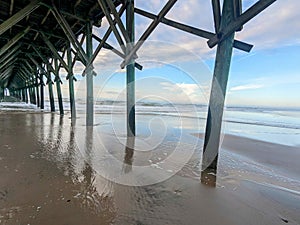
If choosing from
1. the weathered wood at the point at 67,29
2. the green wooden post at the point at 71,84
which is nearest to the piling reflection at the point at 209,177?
the weathered wood at the point at 67,29

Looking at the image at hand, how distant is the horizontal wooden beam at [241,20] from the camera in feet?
6.06

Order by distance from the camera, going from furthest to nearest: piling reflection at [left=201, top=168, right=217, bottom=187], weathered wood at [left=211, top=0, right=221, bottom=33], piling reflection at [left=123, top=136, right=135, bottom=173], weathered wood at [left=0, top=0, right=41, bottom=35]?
weathered wood at [left=0, top=0, right=41, bottom=35]
piling reflection at [left=123, top=136, right=135, bottom=173]
weathered wood at [left=211, top=0, right=221, bottom=33]
piling reflection at [left=201, top=168, right=217, bottom=187]

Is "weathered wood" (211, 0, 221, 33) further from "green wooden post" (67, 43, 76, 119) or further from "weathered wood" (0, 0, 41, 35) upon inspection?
"green wooden post" (67, 43, 76, 119)

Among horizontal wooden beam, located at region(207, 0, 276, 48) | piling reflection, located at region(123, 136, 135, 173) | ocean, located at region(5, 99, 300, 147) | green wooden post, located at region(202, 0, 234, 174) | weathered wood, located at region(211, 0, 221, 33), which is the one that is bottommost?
ocean, located at region(5, 99, 300, 147)

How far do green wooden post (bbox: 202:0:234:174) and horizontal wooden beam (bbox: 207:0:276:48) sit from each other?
2.3 inches

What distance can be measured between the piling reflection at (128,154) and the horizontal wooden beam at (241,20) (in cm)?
191

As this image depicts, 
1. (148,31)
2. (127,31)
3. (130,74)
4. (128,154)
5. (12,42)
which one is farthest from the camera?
(12,42)

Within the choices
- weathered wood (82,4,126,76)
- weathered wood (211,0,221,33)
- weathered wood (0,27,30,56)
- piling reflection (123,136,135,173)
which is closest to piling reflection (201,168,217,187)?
piling reflection (123,136,135,173)

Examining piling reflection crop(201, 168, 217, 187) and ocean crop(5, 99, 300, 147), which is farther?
ocean crop(5, 99, 300, 147)

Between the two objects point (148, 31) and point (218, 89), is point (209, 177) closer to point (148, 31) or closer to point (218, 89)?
point (218, 89)

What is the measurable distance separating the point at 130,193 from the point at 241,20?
6.81 ft

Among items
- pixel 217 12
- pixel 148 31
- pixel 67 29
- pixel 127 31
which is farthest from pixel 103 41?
pixel 217 12

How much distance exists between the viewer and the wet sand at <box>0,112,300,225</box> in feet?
4.84

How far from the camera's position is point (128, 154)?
3.28m
